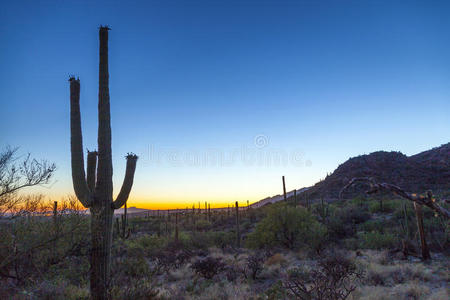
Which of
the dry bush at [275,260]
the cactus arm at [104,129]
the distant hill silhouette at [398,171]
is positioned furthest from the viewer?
the distant hill silhouette at [398,171]

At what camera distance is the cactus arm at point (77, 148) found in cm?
850

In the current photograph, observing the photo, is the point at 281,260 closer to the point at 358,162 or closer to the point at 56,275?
the point at 56,275

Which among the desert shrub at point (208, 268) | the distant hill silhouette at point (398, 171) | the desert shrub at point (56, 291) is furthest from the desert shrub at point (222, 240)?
the distant hill silhouette at point (398, 171)

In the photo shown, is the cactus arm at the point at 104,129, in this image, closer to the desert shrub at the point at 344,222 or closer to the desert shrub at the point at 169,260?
the desert shrub at the point at 169,260

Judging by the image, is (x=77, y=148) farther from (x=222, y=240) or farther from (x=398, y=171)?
(x=398, y=171)

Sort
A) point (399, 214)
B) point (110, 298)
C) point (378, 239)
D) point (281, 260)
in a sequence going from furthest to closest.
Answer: point (399, 214)
point (378, 239)
point (281, 260)
point (110, 298)

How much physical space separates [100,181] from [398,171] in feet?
160

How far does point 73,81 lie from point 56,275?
566 centimetres

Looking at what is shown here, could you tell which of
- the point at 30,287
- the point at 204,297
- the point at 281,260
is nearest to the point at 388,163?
the point at 281,260

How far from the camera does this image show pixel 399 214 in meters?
22.7

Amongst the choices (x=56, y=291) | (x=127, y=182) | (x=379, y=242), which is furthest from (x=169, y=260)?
(x=379, y=242)

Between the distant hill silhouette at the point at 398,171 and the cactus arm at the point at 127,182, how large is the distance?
35.6 m

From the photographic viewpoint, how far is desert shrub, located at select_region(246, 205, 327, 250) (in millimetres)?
16859

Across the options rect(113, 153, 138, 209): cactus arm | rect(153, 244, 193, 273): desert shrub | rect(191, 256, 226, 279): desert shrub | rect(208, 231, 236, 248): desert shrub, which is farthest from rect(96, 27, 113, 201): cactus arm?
rect(208, 231, 236, 248): desert shrub
